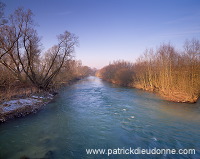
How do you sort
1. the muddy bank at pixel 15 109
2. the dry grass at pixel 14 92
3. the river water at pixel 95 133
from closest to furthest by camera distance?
the river water at pixel 95 133, the muddy bank at pixel 15 109, the dry grass at pixel 14 92

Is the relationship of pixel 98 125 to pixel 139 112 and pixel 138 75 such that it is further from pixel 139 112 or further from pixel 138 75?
pixel 138 75

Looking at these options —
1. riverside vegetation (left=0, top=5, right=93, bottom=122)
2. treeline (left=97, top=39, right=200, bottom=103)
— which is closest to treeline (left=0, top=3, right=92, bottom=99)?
riverside vegetation (left=0, top=5, right=93, bottom=122)

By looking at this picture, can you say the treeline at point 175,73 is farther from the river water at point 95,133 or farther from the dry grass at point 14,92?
the dry grass at point 14,92

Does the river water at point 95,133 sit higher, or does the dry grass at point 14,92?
the dry grass at point 14,92

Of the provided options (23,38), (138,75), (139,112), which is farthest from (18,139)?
(138,75)

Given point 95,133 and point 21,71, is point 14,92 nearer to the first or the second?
point 21,71

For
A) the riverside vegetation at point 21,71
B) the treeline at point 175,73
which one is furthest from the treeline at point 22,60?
the treeline at point 175,73

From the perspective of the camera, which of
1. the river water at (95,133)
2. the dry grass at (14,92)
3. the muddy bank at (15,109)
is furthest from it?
the dry grass at (14,92)

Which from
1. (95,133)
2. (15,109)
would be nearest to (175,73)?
(95,133)

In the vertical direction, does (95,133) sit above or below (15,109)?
below

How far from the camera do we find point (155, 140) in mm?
6309

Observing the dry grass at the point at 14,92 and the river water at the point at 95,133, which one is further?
the dry grass at the point at 14,92

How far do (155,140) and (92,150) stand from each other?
3.62 metres

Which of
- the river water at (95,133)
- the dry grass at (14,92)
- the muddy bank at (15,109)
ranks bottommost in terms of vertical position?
the river water at (95,133)
